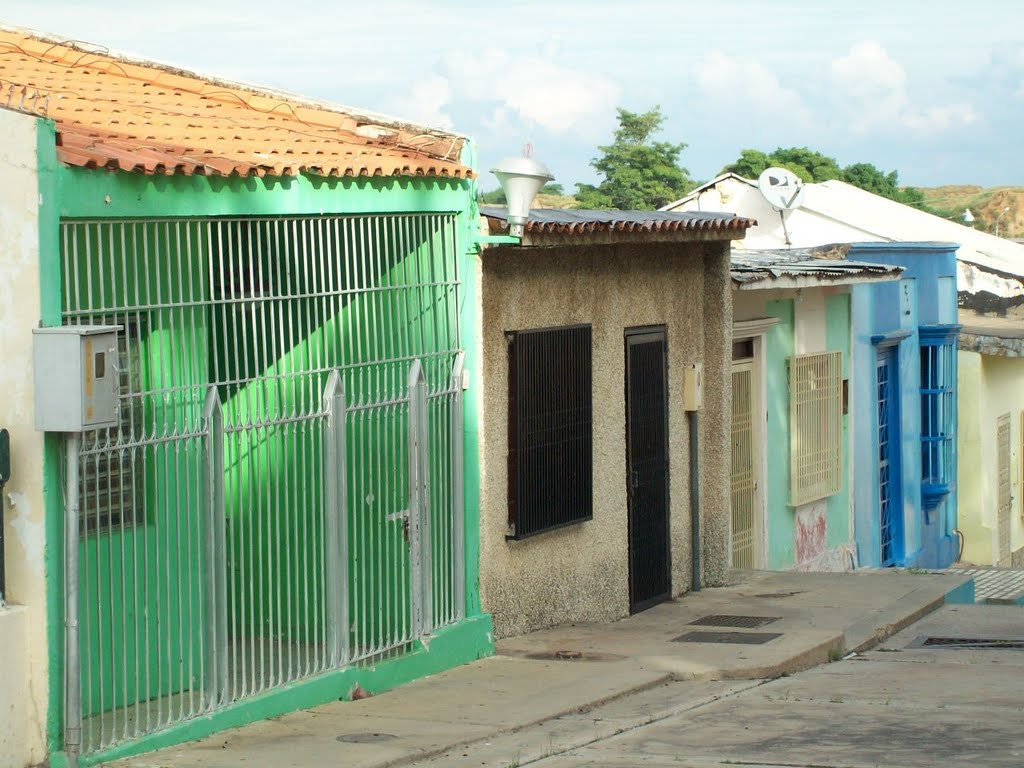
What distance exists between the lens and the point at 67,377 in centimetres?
678

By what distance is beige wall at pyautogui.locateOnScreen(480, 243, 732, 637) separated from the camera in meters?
10.7

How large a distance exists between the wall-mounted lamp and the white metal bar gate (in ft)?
1.51

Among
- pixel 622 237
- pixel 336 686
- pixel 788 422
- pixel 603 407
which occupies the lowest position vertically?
pixel 336 686

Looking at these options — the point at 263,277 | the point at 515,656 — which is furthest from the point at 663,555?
the point at 263,277

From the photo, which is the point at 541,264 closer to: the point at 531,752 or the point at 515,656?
the point at 515,656

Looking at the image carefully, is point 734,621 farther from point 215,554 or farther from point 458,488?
point 215,554

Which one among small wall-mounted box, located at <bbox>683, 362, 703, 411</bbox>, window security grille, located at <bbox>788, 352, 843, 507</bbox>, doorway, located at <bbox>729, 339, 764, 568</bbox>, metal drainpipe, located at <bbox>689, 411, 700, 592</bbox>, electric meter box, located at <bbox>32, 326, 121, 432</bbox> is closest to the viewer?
electric meter box, located at <bbox>32, 326, 121, 432</bbox>

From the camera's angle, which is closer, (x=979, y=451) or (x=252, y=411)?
(x=252, y=411)

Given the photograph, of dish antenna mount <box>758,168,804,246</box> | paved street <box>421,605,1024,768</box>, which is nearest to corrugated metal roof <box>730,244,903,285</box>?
dish antenna mount <box>758,168,804,246</box>

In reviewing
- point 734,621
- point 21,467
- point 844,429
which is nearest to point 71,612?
point 21,467

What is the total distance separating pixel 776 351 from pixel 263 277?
27.6 ft

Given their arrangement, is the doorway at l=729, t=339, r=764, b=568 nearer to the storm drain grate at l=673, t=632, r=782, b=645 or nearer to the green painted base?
the storm drain grate at l=673, t=632, r=782, b=645

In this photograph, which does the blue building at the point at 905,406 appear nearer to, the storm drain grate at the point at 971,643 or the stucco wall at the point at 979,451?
the stucco wall at the point at 979,451

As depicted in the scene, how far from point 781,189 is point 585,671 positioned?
12.6 meters
